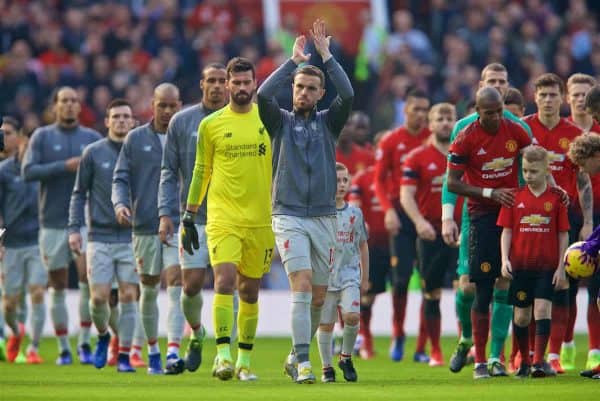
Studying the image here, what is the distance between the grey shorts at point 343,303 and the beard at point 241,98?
199 cm

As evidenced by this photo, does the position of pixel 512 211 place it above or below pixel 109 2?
below

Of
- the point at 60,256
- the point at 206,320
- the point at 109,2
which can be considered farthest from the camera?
the point at 109,2

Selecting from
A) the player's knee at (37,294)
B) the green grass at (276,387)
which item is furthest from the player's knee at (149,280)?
the player's knee at (37,294)

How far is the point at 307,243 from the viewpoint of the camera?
44.1 feet

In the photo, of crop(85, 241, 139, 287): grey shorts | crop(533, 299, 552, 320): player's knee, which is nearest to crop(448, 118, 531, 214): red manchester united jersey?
crop(533, 299, 552, 320): player's knee

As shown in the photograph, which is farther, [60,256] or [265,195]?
[60,256]

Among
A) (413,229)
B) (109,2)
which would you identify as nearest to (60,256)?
(413,229)

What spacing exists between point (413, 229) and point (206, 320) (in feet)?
15.8

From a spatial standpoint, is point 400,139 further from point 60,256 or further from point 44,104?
point 44,104

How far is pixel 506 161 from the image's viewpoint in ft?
46.8

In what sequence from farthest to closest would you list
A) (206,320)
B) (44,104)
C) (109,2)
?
(109,2), (44,104), (206,320)

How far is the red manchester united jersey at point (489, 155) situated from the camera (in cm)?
1420

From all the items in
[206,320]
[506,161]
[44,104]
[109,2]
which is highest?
[109,2]

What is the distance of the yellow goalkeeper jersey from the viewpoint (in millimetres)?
13898
